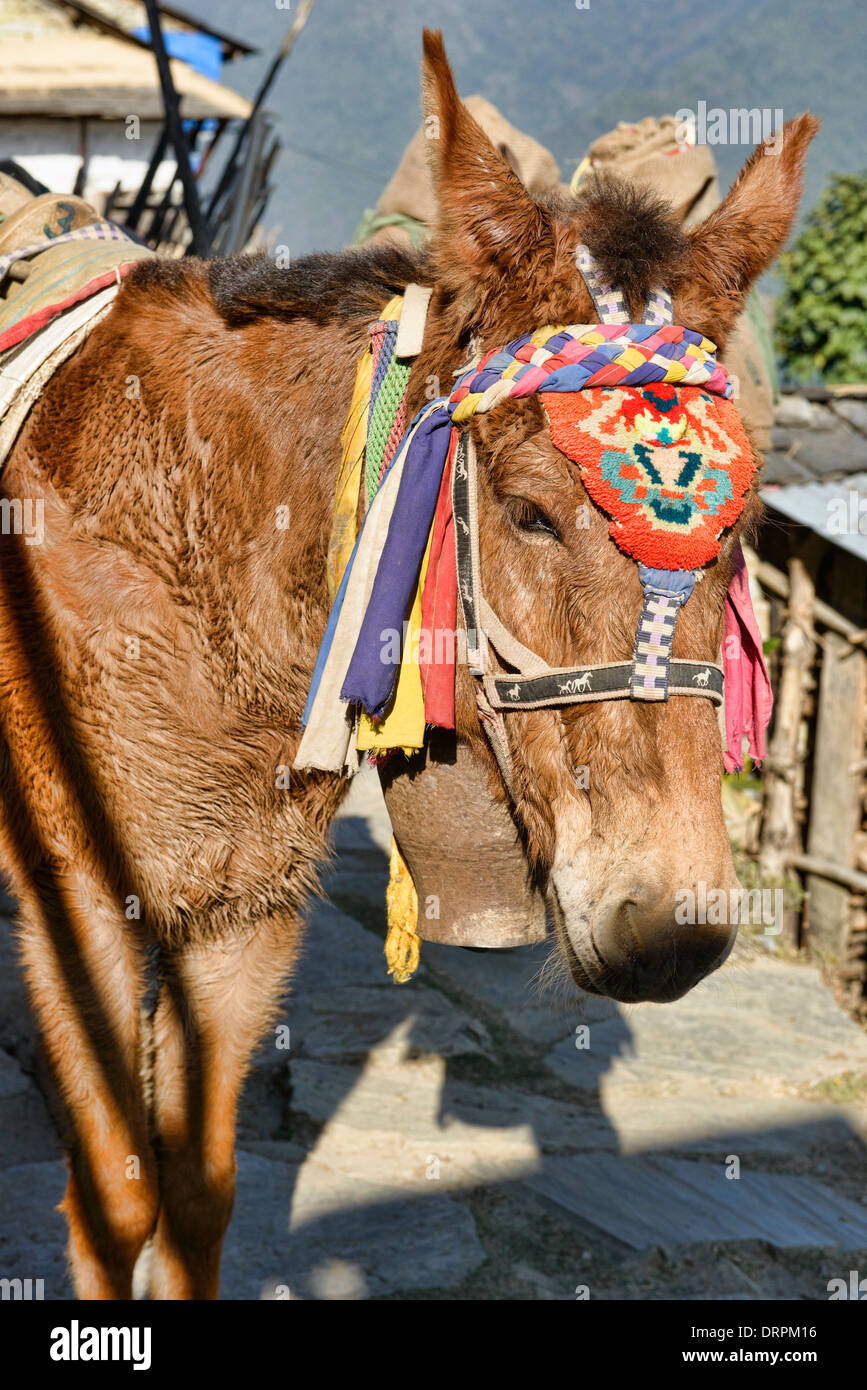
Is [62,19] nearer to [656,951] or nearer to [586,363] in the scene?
[586,363]

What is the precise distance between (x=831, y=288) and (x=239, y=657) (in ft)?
27.2

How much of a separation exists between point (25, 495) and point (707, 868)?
1.49 m

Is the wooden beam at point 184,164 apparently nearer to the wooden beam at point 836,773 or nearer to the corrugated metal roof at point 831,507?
the corrugated metal roof at point 831,507

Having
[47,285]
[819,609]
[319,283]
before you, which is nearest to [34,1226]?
[47,285]

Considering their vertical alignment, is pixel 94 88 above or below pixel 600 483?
above

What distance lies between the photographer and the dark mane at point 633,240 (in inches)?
63.8

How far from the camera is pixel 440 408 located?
1672mm

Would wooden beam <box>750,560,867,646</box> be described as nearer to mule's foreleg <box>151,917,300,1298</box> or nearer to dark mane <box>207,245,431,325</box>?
mule's foreleg <box>151,917,300,1298</box>

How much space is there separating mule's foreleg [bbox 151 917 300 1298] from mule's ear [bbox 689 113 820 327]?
1671 mm

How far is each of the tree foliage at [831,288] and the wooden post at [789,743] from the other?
12.2 feet

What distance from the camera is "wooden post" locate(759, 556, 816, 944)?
6.12 meters

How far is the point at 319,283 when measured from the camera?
6.66ft

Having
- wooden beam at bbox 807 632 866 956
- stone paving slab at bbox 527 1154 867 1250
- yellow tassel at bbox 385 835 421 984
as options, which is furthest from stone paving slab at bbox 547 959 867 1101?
yellow tassel at bbox 385 835 421 984
